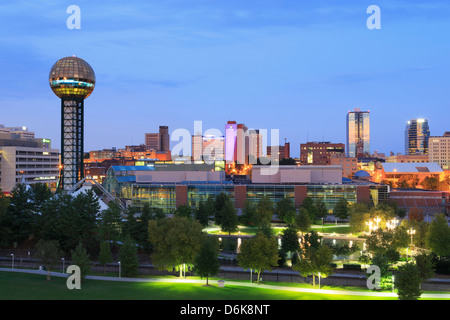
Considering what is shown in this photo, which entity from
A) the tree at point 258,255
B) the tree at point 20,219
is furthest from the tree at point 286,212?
the tree at point 20,219

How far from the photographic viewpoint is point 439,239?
48.1m

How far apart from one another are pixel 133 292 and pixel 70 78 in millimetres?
88505

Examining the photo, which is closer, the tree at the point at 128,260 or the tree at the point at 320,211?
the tree at the point at 128,260

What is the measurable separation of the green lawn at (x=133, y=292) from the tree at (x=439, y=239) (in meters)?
19.6

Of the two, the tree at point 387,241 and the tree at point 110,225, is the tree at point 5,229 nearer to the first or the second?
the tree at point 110,225

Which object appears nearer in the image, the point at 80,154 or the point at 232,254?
the point at 232,254

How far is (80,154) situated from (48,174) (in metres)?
36.5

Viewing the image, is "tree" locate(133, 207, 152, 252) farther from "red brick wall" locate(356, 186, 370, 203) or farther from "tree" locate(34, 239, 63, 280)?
"red brick wall" locate(356, 186, 370, 203)

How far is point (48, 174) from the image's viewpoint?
474 feet

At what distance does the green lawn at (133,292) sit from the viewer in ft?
103

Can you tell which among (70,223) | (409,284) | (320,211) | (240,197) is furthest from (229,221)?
(409,284)

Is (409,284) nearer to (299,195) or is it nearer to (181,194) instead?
(299,195)
